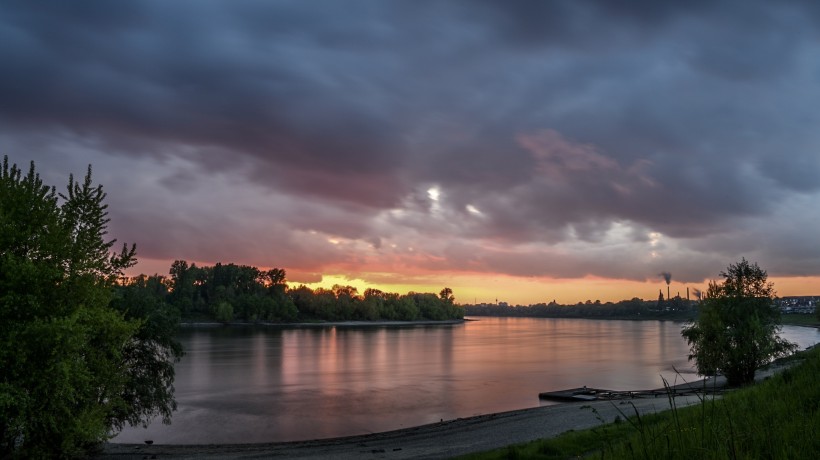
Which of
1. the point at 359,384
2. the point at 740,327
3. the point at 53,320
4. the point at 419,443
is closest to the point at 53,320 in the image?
the point at 53,320

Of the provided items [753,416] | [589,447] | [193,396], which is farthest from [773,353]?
[193,396]

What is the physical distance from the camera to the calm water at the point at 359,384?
162ft

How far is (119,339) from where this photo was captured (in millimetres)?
26703

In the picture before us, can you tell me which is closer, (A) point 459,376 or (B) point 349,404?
(B) point 349,404

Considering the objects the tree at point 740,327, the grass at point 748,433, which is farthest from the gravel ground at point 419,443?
the grass at point 748,433

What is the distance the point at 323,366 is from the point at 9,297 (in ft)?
272

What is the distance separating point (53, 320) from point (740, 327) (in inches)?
2175

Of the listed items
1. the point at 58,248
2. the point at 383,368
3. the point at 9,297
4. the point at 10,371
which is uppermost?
the point at 58,248

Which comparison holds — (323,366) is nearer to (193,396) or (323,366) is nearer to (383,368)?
(383,368)

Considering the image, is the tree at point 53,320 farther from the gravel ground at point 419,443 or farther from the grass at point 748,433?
the grass at point 748,433

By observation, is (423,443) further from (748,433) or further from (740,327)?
(740,327)

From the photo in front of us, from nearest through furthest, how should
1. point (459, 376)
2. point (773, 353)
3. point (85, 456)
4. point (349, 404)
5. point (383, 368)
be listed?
point (85, 456) → point (773, 353) → point (349, 404) → point (459, 376) → point (383, 368)

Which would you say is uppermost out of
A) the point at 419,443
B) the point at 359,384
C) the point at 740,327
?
the point at 740,327

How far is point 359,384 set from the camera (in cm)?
7756
